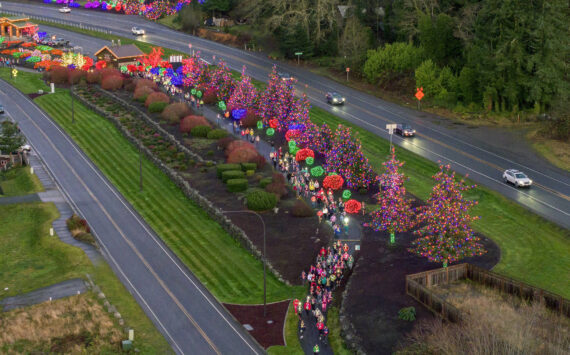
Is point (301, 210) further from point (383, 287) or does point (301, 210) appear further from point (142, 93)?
point (142, 93)

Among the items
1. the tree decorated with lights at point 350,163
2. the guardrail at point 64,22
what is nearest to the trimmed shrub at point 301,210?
the tree decorated with lights at point 350,163

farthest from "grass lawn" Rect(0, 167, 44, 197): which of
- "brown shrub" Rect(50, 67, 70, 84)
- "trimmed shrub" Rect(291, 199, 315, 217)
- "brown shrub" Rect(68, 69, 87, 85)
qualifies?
A: "brown shrub" Rect(50, 67, 70, 84)

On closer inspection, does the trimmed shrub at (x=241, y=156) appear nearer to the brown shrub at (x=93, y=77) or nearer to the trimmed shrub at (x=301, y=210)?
the trimmed shrub at (x=301, y=210)

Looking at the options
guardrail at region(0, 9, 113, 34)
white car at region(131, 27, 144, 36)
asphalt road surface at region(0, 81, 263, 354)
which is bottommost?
asphalt road surface at region(0, 81, 263, 354)

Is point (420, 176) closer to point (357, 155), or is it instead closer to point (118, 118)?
point (357, 155)

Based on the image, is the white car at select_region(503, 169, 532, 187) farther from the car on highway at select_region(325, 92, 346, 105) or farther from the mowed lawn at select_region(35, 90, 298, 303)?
the car on highway at select_region(325, 92, 346, 105)
